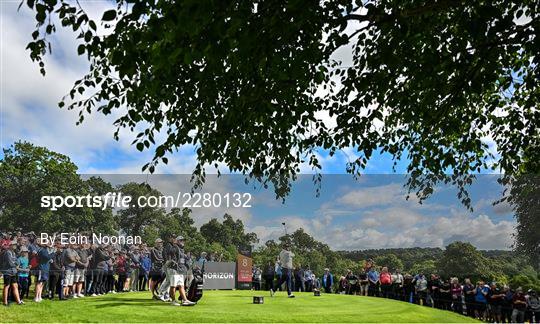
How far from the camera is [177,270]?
1540cm

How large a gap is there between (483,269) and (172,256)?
78237 mm

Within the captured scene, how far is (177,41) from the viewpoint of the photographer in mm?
5684

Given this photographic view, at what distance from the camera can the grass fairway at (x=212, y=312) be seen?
519 inches

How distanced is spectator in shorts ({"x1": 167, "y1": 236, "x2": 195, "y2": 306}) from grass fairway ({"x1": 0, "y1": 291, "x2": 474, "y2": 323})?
0.54 metres

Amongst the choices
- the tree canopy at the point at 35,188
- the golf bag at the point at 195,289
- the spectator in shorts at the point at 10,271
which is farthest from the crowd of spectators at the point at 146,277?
the tree canopy at the point at 35,188

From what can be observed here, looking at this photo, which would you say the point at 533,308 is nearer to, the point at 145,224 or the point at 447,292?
the point at 447,292

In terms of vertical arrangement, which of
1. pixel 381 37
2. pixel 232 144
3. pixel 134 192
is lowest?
pixel 232 144

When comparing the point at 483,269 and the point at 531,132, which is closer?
the point at 531,132

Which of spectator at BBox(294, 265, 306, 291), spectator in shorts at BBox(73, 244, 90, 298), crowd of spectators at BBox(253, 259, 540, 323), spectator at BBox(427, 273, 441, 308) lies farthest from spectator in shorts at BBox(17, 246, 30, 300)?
spectator at BBox(427, 273, 441, 308)

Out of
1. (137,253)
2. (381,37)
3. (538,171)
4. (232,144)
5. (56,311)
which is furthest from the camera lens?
(137,253)

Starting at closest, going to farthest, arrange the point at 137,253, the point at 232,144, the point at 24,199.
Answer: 1. the point at 232,144
2. the point at 137,253
3. the point at 24,199

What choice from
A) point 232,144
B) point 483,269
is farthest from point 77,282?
point 483,269

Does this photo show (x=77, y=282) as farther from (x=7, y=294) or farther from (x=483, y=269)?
(x=483, y=269)

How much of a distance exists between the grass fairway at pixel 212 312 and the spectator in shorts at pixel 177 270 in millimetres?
539
